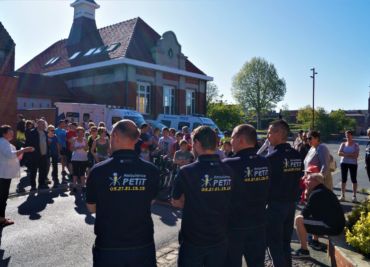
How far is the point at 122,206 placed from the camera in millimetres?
2822

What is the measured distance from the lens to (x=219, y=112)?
42469 mm

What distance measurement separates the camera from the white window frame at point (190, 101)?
31703 mm

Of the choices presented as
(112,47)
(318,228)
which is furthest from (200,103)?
(318,228)

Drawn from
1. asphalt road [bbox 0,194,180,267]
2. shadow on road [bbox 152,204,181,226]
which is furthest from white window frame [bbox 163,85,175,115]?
shadow on road [bbox 152,204,181,226]

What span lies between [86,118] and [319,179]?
12.2m

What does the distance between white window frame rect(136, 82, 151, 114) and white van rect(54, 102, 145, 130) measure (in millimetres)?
9038

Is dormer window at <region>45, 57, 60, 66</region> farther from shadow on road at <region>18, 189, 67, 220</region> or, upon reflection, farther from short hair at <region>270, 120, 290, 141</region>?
short hair at <region>270, 120, 290, 141</region>

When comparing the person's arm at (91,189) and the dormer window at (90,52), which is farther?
the dormer window at (90,52)

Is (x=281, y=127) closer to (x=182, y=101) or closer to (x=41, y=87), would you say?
(x=41, y=87)

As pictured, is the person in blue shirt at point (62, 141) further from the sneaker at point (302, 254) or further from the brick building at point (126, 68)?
the brick building at point (126, 68)

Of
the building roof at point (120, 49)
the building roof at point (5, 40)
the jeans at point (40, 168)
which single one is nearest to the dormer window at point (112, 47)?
the building roof at point (120, 49)

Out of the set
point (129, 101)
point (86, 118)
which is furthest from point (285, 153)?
point (129, 101)

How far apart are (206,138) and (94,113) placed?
51.3ft

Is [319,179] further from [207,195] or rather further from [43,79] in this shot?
[43,79]
